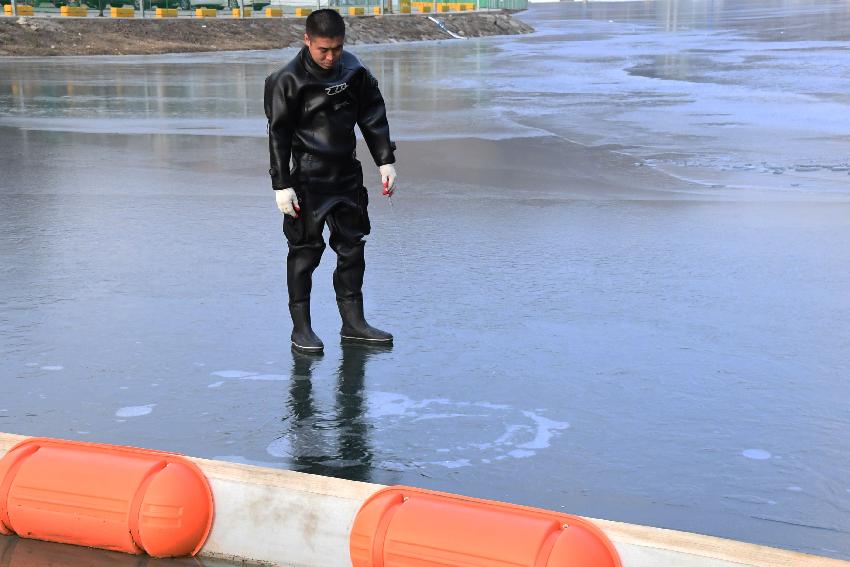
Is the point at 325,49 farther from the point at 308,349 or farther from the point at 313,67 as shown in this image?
the point at 308,349

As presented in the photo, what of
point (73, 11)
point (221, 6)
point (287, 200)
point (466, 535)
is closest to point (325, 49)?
point (287, 200)

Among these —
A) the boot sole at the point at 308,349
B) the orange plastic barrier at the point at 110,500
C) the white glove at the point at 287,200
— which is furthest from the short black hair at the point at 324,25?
the orange plastic barrier at the point at 110,500

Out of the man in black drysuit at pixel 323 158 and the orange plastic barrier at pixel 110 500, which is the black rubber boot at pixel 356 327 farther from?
the orange plastic barrier at pixel 110 500

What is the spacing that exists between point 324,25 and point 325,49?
0.34 feet

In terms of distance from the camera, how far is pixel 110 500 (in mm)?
3602

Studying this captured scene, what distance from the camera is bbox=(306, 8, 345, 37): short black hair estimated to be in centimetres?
507

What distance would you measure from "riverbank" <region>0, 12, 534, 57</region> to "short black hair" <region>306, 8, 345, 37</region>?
28.5 meters

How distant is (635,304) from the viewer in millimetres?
6367

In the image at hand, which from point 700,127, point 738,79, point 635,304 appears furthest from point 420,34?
point 635,304

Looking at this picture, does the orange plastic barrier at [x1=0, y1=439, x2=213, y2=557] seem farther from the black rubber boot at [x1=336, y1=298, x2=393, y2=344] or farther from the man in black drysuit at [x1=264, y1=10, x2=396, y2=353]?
the black rubber boot at [x1=336, y1=298, x2=393, y2=344]

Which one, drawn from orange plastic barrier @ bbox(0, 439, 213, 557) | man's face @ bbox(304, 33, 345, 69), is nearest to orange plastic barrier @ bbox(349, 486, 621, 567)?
orange plastic barrier @ bbox(0, 439, 213, 557)

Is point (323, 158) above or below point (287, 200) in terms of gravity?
above

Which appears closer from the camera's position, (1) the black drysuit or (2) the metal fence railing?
(1) the black drysuit

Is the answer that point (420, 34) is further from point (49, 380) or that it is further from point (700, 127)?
point (49, 380)
